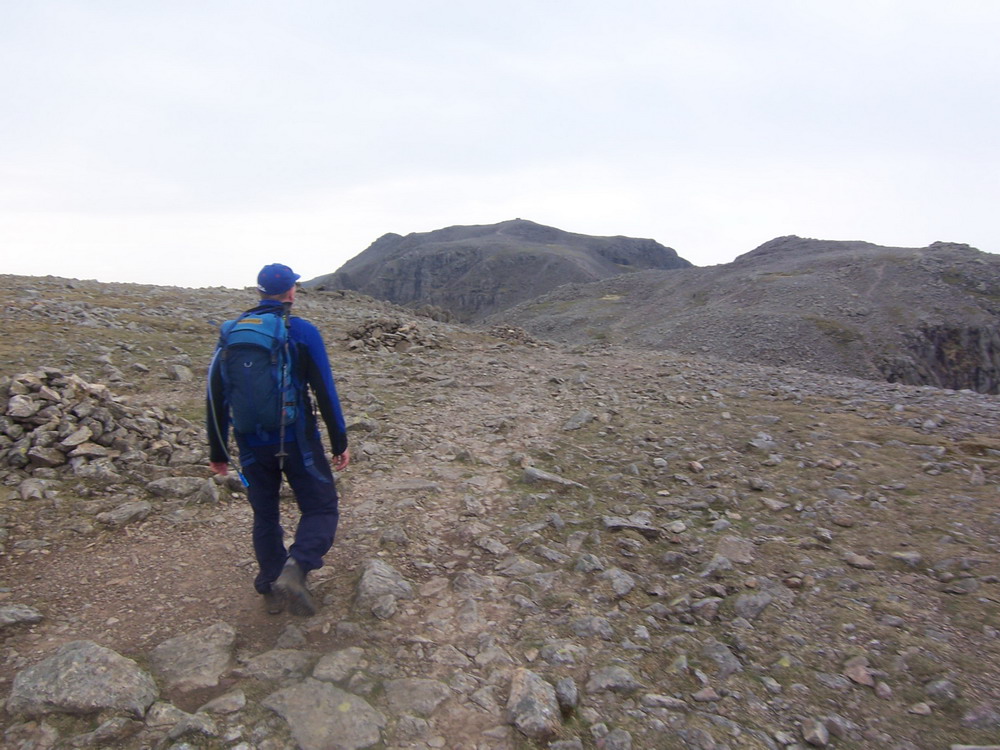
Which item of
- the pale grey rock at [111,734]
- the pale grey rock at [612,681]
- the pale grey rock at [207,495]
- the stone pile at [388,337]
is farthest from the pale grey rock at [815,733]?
the stone pile at [388,337]

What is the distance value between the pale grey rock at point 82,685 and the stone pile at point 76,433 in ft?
10.9

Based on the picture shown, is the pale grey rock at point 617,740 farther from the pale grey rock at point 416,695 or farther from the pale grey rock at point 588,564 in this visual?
the pale grey rock at point 588,564

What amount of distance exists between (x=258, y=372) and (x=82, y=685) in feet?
6.87

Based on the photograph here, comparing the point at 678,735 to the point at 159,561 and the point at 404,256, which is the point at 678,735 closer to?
the point at 159,561

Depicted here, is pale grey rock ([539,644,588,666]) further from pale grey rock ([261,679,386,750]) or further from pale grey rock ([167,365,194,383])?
pale grey rock ([167,365,194,383])

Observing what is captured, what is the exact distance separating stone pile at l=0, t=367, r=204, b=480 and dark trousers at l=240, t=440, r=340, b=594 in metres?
3.04

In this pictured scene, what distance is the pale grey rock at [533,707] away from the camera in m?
3.41

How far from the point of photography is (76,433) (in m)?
6.61

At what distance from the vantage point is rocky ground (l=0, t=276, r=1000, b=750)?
11.3ft

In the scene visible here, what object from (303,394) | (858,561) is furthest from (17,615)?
(858,561)

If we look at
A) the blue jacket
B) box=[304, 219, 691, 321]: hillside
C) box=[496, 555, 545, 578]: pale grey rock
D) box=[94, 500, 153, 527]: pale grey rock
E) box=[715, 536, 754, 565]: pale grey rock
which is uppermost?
box=[304, 219, 691, 321]: hillside

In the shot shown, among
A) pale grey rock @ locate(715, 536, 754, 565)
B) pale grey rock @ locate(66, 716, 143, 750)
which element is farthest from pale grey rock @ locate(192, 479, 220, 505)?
pale grey rock @ locate(715, 536, 754, 565)

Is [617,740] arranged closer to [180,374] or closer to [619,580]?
[619,580]

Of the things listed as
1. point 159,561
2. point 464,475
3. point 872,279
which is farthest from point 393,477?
point 872,279
